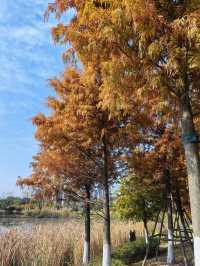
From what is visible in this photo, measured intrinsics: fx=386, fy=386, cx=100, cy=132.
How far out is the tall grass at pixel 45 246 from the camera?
1061 cm

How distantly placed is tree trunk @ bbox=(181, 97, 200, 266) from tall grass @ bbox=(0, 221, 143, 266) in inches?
261

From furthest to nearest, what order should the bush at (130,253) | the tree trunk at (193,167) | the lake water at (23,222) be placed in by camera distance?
the lake water at (23,222) → the bush at (130,253) → the tree trunk at (193,167)

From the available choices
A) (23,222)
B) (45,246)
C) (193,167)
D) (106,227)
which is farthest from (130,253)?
(193,167)

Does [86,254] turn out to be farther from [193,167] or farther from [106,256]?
[193,167]

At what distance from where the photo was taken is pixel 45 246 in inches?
453

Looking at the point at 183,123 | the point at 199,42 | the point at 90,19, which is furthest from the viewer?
the point at 183,123

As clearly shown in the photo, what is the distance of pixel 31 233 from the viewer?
12.2m

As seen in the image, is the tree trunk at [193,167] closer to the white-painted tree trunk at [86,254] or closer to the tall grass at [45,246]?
the tall grass at [45,246]

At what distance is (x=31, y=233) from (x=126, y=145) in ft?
15.5

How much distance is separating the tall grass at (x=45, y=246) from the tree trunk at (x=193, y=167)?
6.62 meters

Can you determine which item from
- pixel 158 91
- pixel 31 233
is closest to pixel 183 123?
pixel 158 91

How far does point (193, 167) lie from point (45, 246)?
7585 mm

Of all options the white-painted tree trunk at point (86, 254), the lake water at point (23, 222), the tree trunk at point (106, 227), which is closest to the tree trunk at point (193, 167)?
the tree trunk at point (106, 227)

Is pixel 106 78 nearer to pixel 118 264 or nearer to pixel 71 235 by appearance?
pixel 118 264
